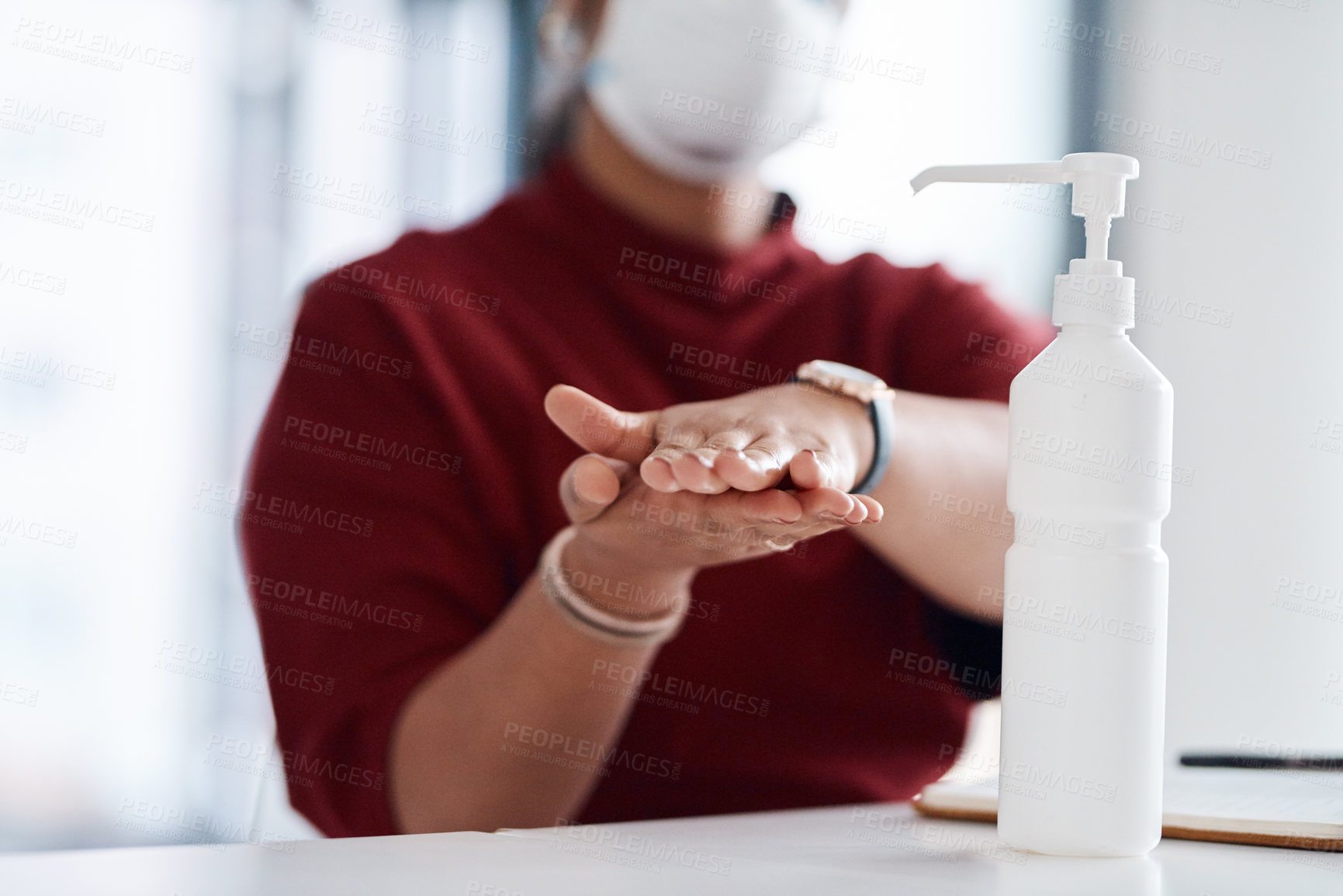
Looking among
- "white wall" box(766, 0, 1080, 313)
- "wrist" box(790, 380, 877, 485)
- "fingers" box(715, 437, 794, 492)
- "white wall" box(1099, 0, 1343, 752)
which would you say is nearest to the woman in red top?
"wrist" box(790, 380, 877, 485)

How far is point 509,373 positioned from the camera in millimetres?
974

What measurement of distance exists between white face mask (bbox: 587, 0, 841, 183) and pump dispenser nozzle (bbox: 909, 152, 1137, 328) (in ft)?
1.97

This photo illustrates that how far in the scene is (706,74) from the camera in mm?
1031

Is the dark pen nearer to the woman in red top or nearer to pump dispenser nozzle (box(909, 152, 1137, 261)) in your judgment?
the woman in red top

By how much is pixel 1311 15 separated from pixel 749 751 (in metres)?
1.43

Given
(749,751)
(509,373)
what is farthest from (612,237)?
(749,751)

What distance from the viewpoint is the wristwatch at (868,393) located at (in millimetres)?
623

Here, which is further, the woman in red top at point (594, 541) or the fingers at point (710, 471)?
the woman in red top at point (594, 541)

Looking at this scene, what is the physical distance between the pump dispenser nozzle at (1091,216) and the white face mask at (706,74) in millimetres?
602

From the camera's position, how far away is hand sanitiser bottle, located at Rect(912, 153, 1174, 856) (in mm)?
425

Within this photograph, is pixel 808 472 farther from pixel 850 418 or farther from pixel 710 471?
pixel 850 418

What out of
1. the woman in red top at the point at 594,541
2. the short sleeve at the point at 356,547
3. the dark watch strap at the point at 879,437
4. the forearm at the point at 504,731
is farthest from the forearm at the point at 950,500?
the short sleeve at the point at 356,547

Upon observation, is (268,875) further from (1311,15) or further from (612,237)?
(1311,15)

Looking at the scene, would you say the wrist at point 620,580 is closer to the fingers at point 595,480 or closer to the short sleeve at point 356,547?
the fingers at point 595,480
